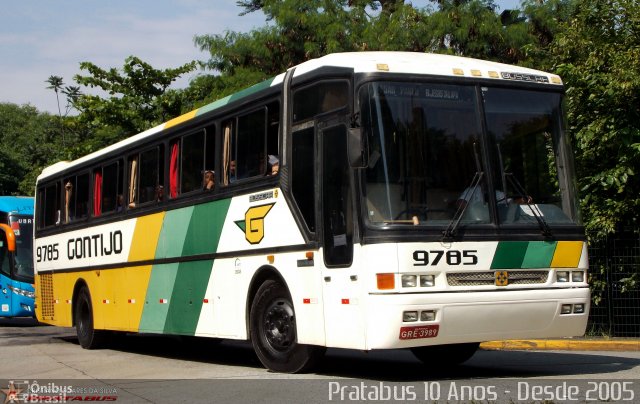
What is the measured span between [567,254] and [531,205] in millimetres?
638

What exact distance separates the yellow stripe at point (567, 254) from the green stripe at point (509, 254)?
1.30 feet

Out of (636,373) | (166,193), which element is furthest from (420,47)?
(636,373)

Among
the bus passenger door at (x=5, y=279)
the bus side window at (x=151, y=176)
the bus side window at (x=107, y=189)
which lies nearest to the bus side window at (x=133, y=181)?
the bus side window at (x=151, y=176)

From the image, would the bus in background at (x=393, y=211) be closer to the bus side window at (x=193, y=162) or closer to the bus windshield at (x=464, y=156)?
the bus windshield at (x=464, y=156)

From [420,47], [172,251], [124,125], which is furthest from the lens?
[124,125]

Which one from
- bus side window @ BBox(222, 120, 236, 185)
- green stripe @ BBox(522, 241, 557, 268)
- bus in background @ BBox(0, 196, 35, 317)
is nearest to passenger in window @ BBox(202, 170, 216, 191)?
bus side window @ BBox(222, 120, 236, 185)

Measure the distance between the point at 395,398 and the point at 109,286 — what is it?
8.95 meters

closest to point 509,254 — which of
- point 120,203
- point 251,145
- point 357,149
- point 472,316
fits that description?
point 472,316

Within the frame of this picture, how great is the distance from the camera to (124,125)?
34.4 metres

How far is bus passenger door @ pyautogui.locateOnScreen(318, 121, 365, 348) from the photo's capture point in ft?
33.6

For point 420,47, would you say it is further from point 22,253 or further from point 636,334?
point 636,334

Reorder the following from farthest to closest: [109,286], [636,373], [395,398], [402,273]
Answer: [109,286] → [636,373] → [402,273] → [395,398]

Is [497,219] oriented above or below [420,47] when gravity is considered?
below

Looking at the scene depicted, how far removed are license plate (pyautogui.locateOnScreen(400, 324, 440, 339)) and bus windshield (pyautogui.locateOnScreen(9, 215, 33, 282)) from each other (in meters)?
19.0
